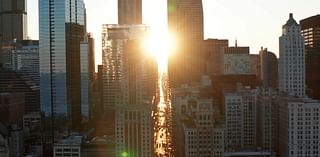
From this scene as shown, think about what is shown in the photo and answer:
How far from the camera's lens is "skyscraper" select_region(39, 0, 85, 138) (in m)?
42.7

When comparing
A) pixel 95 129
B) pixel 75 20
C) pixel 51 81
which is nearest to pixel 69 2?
pixel 75 20

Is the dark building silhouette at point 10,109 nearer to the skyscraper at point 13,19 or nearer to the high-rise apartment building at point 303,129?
the high-rise apartment building at point 303,129

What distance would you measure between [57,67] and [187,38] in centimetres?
4327

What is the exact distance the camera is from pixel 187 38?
84562 millimetres

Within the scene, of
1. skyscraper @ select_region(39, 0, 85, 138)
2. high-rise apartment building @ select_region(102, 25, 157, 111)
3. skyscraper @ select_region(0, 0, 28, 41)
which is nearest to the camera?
skyscraper @ select_region(39, 0, 85, 138)

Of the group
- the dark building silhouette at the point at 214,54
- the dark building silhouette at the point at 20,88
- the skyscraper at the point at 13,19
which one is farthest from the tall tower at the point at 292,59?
the skyscraper at the point at 13,19

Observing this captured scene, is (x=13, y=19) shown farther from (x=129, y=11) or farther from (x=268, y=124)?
(x=268, y=124)

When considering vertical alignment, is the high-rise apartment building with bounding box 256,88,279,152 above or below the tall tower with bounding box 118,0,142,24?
below

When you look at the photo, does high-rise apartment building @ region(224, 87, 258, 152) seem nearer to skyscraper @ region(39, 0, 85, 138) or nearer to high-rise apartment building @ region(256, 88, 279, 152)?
high-rise apartment building @ region(256, 88, 279, 152)

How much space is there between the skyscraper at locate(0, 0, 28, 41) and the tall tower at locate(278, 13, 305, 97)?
54094 millimetres

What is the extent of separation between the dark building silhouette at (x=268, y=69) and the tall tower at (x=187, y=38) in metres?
20.9

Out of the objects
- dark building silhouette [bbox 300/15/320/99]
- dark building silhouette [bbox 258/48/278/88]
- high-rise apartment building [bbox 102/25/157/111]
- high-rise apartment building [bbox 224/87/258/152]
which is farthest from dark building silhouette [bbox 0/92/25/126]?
dark building silhouette [bbox 258/48/278/88]

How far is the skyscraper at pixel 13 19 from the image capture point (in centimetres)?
8081

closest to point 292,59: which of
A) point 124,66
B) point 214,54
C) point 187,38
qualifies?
point 124,66
